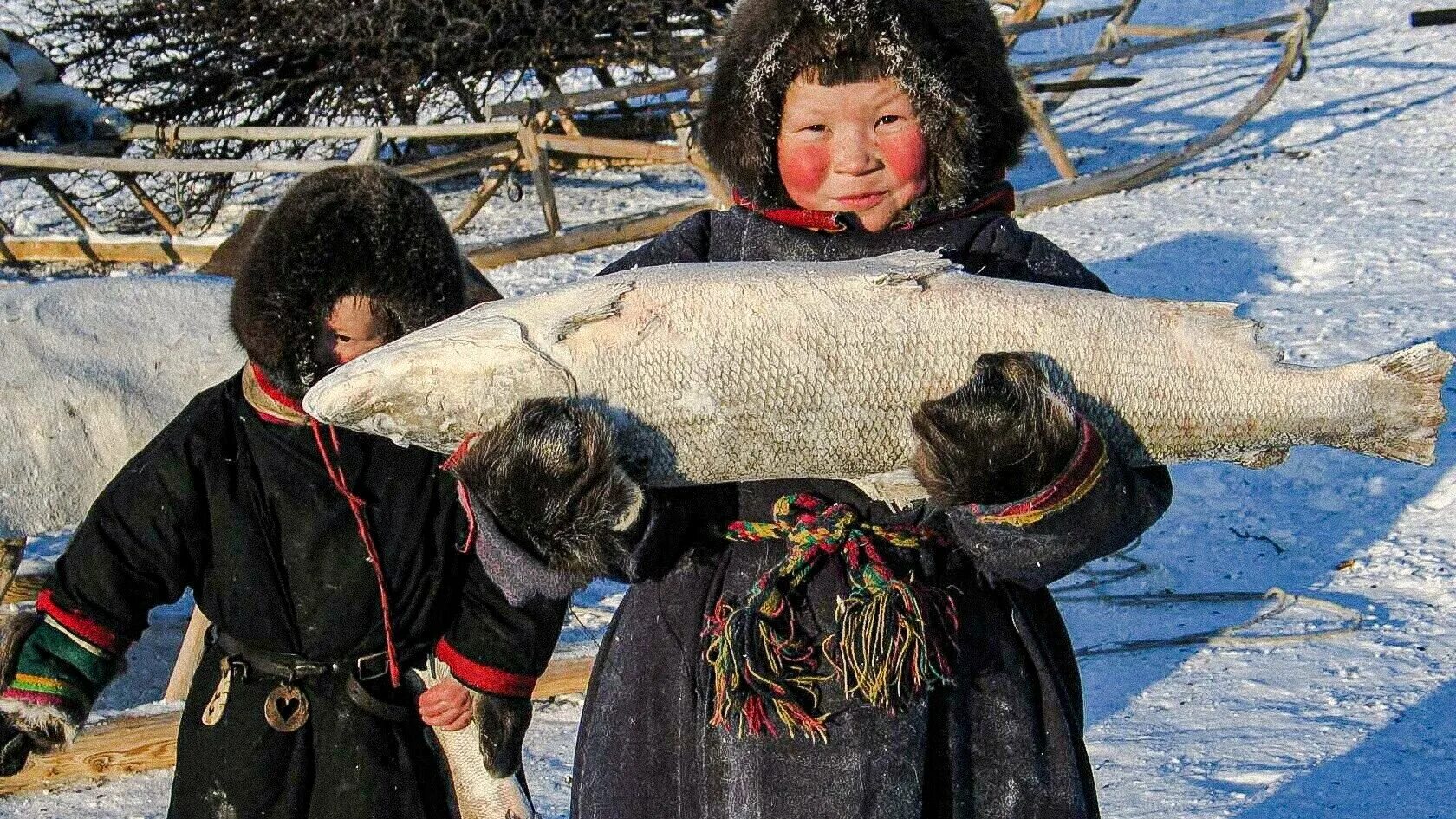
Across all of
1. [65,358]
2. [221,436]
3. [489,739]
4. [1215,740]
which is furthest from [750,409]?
[65,358]

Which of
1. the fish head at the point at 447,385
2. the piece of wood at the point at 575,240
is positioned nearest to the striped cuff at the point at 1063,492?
the fish head at the point at 447,385

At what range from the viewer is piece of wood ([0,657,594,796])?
3980 mm

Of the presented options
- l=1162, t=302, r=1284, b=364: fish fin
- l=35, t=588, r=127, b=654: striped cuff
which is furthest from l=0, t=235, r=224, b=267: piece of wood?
l=1162, t=302, r=1284, b=364: fish fin

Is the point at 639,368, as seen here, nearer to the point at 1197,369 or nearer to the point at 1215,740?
the point at 1197,369

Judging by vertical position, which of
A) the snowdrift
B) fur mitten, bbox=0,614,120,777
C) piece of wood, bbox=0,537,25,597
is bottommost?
piece of wood, bbox=0,537,25,597

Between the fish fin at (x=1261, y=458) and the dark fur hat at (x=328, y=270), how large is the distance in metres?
1.41

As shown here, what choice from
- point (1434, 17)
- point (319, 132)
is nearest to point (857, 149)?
point (319, 132)

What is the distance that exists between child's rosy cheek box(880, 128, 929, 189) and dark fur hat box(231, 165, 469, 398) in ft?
3.48

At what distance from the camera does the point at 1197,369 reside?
5.82ft

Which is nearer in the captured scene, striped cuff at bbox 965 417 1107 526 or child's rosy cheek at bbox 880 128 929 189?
striped cuff at bbox 965 417 1107 526

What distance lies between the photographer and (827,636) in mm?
1771

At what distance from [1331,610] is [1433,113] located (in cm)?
706

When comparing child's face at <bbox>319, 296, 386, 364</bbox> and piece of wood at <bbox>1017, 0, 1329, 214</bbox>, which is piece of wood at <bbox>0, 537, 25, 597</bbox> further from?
piece of wood at <bbox>1017, 0, 1329, 214</bbox>

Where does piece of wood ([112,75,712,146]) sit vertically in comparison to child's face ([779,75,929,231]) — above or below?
below
